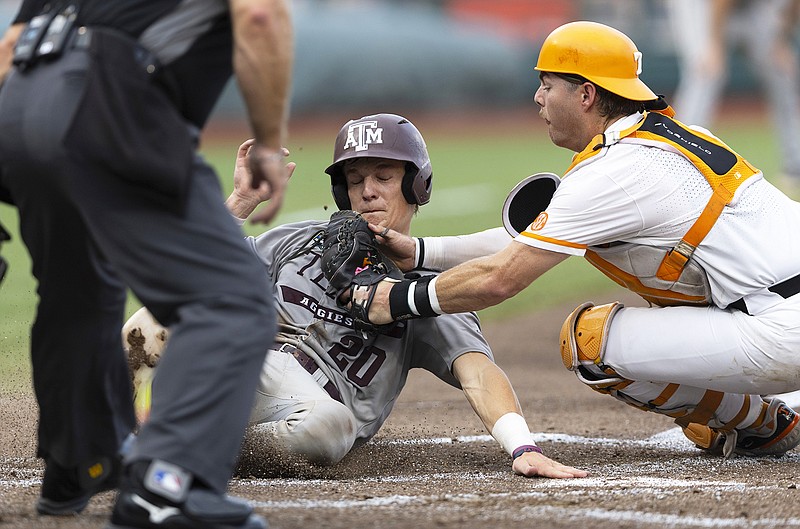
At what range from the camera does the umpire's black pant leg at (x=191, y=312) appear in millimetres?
2789

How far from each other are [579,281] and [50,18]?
8402 mm

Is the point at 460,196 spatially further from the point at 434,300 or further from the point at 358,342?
the point at 434,300

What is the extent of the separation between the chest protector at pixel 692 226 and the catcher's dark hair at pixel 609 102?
0.10 metres

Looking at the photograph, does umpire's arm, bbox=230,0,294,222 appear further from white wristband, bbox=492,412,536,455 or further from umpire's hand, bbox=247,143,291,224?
white wristband, bbox=492,412,536,455

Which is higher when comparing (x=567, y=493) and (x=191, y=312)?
(x=191, y=312)

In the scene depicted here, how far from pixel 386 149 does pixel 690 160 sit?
1.23 m

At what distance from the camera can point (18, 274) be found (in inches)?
391

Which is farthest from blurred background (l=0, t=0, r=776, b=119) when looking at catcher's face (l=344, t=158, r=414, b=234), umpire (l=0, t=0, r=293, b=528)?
umpire (l=0, t=0, r=293, b=528)

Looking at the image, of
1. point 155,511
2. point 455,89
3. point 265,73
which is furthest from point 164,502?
point 455,89

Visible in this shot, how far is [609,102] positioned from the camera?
4508 millimetres

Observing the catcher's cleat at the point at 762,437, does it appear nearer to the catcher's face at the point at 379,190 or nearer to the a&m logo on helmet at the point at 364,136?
the catcher's face at the point at 379,190

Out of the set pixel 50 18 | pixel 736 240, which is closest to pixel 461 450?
pixel 736 240

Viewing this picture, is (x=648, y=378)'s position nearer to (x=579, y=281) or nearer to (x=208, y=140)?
(x=579, y=281)

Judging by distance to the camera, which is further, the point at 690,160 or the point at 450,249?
the point at 450,249
